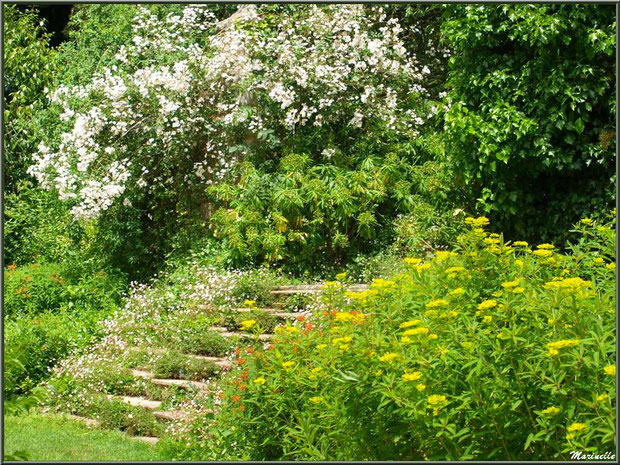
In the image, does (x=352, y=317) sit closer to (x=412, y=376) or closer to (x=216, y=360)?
(x=412, y=376)

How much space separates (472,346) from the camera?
3.44 m

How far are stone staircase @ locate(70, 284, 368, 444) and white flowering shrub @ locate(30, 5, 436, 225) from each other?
208 centimetres

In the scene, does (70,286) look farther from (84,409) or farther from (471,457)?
(471,457)

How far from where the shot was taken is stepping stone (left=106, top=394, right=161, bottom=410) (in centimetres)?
607

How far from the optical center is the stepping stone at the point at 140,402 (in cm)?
607

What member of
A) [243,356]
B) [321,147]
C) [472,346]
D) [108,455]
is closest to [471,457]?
[472,346]

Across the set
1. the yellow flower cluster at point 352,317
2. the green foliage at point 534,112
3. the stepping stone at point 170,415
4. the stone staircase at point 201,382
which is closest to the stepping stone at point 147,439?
the stone staircase at point 201,382

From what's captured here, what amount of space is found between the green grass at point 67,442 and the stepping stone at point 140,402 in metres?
0.37

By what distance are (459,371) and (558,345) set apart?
52 centimetres

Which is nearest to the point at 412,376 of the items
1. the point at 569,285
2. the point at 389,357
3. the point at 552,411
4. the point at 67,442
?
the point at 389,357

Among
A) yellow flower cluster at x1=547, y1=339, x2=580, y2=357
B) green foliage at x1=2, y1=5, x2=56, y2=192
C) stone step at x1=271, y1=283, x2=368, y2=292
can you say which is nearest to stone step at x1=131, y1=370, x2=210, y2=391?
stone step at x1=271, y1=283, x2=368, y2=292

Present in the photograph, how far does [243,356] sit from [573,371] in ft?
7.77

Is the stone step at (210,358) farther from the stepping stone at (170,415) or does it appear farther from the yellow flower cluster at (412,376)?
the yellow flower cluster at (412,376)

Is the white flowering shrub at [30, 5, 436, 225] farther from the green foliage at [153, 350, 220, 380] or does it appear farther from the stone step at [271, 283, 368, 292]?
the green foliage at [153, 350, 220, 380]
